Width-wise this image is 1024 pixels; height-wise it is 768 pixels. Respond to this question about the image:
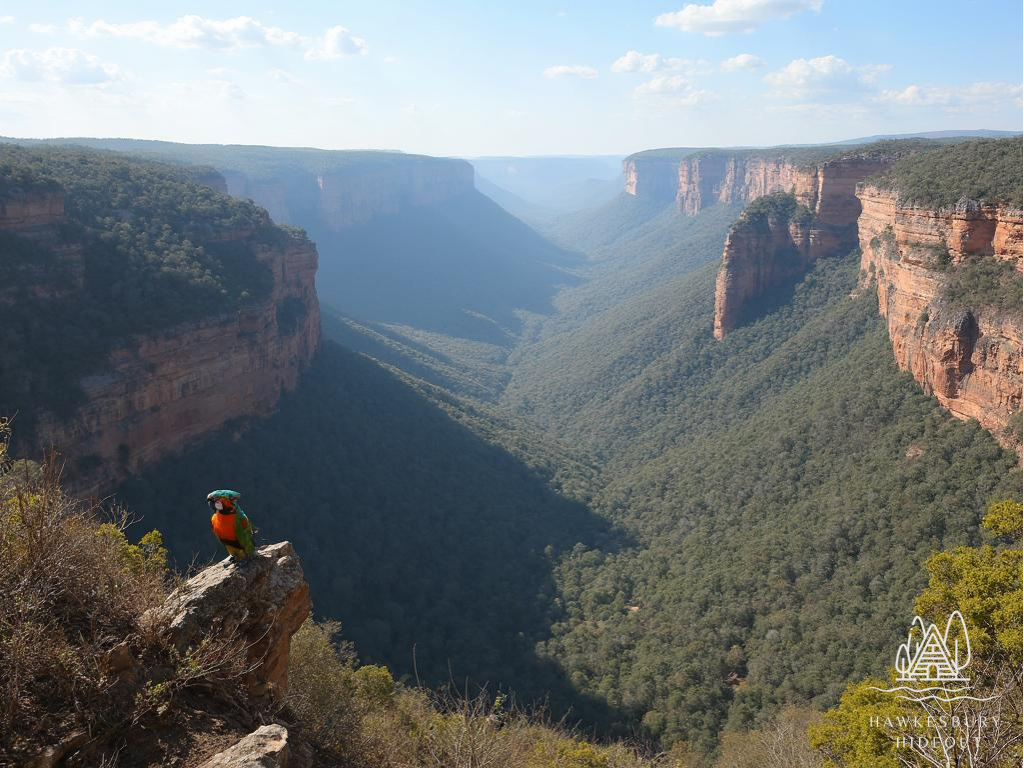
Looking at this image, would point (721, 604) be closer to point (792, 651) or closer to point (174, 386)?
point (792, 651)

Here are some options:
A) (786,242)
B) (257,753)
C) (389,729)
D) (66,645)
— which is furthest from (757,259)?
(66,645)

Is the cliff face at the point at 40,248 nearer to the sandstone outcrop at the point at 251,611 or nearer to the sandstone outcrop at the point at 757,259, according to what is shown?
the sandstone outcrop at the point at 251,611

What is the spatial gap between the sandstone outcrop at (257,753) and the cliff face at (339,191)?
4064 inches

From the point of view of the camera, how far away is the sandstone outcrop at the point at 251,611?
9305mm

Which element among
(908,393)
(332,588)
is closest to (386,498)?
(332,588)

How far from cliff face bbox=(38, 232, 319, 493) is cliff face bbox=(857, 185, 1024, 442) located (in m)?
36.3

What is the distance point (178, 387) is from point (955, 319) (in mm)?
37391

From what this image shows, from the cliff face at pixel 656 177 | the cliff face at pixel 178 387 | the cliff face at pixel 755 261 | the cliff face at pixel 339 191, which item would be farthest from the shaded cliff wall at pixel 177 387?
the cliff face at pixel 656 177

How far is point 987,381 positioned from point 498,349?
68440 millimetres

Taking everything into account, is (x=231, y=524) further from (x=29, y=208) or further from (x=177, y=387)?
(x=29, y=208)

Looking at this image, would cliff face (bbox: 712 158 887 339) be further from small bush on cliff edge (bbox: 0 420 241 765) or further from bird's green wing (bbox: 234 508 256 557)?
small bush on cliff edge (bbox: 0 420 241 765)

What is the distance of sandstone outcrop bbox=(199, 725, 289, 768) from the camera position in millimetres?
7219

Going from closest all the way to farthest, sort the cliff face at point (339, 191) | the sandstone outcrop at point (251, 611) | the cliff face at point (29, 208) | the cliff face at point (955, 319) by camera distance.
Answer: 1. the sandstone outcrop at point (251, 611)
2. the cliff face at point (955, 319)
3. the cliff face at point (29, 208)
4. the cliff face at point (339, 191)

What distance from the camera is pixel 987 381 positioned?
88.6ft
